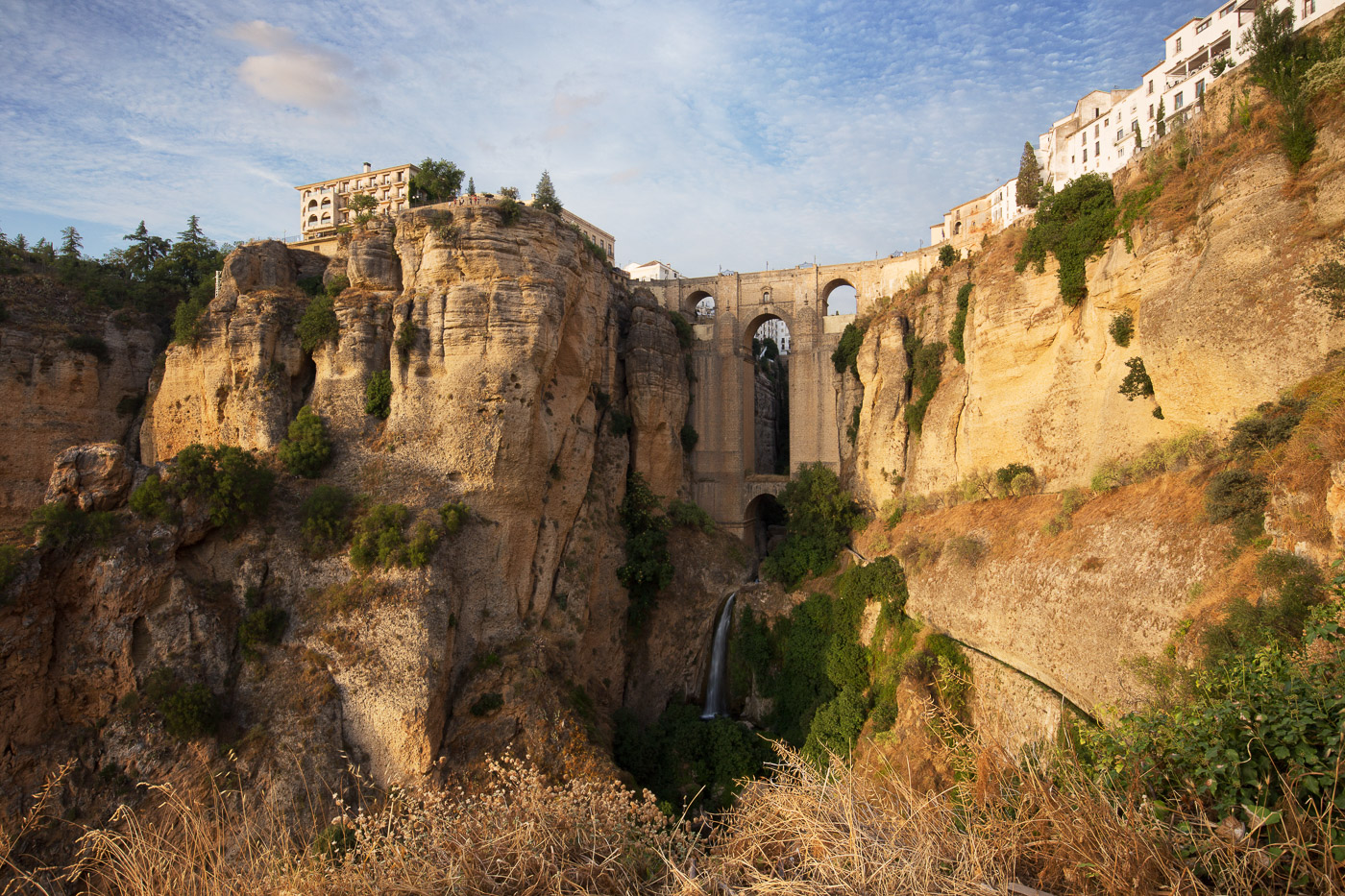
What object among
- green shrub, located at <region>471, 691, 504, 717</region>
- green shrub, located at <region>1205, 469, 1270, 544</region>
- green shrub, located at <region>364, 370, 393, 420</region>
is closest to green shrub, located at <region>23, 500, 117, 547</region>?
green shrub, located at <region>364, 370, 393, 420</region>

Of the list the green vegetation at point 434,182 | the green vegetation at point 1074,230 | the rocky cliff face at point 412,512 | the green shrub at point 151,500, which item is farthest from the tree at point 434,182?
the green vegetation at point 1074,230

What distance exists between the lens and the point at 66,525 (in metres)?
17.4

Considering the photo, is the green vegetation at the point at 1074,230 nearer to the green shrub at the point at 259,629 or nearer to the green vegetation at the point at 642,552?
the green vegetation at the point at 642,552

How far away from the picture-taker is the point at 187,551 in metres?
19.4

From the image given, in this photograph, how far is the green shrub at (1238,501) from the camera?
1207 cm

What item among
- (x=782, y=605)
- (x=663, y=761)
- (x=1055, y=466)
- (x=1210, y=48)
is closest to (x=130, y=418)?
(x=663, y=761)

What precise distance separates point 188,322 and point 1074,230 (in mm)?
28176

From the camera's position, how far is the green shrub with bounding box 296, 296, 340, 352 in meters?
23.3

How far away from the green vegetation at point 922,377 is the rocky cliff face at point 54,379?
93.5ft

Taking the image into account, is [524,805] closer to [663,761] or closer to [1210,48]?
[663,761]

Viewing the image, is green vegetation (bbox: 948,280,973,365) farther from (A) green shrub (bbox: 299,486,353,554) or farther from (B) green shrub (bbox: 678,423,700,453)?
(A) green shrub (bbox: 299,486,353,554)

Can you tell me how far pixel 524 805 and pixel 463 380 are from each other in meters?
18.3

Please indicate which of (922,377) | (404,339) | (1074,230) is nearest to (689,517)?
(922,377)

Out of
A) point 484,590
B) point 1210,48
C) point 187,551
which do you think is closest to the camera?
point 187,551
